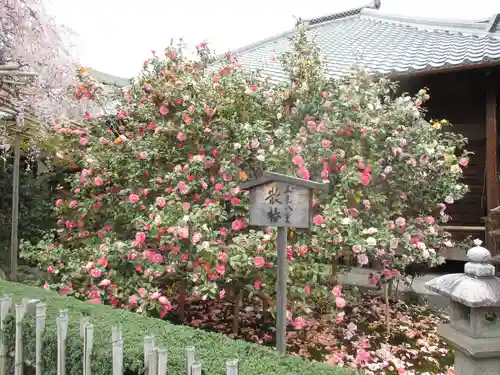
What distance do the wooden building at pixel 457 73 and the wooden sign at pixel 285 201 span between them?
9.04 feet

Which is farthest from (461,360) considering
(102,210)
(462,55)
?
(462,55)

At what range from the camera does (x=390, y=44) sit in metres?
9.00

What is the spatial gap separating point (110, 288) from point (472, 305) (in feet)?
9.82

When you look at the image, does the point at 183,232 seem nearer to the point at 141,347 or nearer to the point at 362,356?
the point at 141,347

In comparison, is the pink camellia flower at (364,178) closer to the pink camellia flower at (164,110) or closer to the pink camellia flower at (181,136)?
the pink camellia flower at (181,136)

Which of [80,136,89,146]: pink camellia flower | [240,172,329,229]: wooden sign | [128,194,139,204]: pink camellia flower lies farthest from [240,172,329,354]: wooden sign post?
[80,136,89,146]: pink camellia flower

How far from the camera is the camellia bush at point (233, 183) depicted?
376 cm

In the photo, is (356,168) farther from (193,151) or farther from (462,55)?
(462,55)

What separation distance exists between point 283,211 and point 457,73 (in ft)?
18.4

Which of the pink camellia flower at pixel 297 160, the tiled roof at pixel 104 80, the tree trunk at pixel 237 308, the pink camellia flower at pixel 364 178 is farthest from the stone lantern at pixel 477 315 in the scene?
the tiled roof at pixel 104 80

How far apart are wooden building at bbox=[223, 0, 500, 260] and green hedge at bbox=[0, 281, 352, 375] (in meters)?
3.74

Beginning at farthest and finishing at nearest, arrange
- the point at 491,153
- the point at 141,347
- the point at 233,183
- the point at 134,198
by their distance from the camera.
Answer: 1. the point at 491,153
2. the point at 134,198
3. the point at 233,183
4. the point at 141,347

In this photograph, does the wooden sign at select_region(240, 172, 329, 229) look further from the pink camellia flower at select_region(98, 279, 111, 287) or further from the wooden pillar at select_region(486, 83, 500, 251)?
the wooden pillar at select_region(486, 83, 500, 251)

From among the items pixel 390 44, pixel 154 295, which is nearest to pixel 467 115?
pixel 390 44
